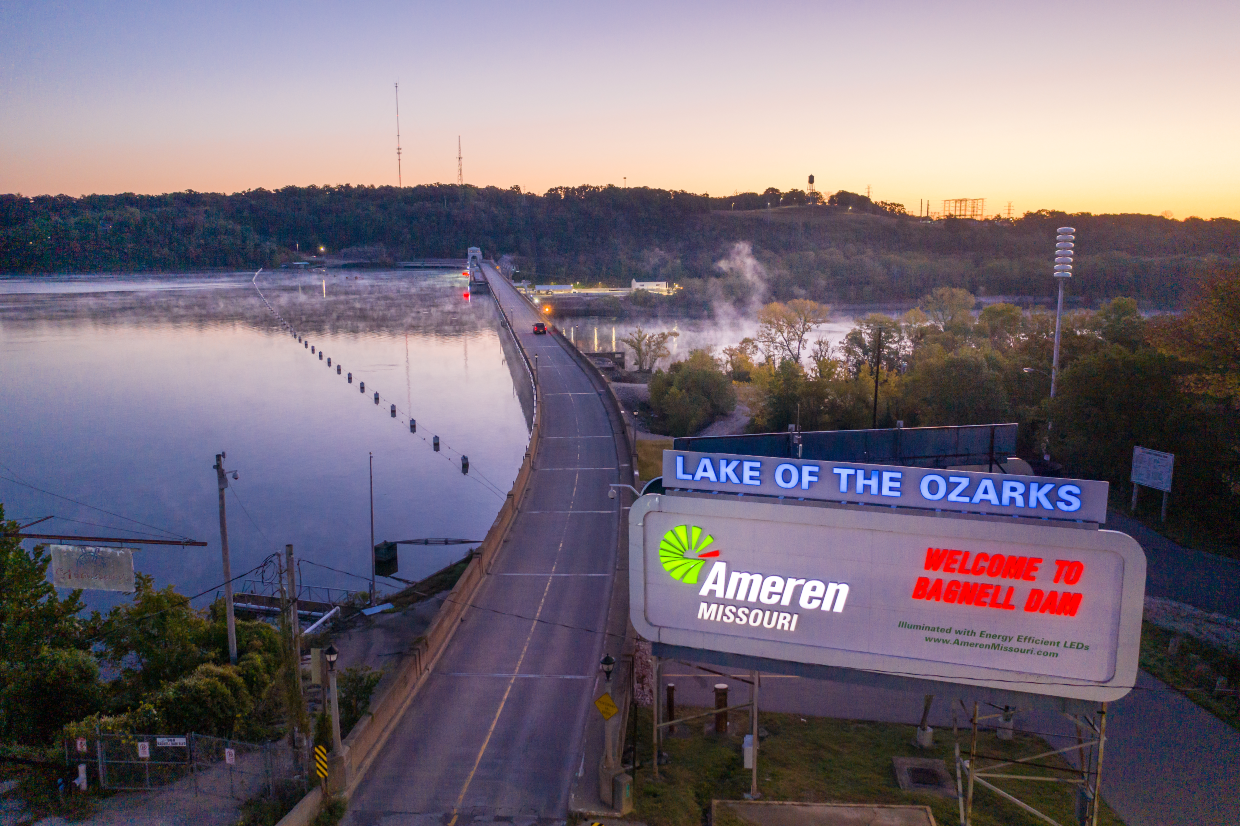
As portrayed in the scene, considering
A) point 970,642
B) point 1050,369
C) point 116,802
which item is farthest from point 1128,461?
point 116,802

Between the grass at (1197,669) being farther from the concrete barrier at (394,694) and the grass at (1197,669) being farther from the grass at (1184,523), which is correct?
the concrete barrier at (394,694)

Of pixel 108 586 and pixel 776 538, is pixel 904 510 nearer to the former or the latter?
pixel 776 538

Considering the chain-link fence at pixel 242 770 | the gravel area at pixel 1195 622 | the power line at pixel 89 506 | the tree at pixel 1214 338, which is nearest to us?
the chain-link fence at pixel 242 770

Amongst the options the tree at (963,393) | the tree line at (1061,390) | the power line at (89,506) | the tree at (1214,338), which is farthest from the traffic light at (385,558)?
the tree at (963,393)

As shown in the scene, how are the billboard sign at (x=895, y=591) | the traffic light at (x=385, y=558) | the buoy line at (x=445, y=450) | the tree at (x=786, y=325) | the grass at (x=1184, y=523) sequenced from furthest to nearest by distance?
the tree at (x=786, y=325)
the buoy line at (x=445, y=450)
the traffic light at (x=385, y=558)
the grass at (x=1184, y=523)
the billboard sign at (x=895, y=591)

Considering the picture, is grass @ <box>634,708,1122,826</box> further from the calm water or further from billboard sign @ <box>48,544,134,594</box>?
the calm water

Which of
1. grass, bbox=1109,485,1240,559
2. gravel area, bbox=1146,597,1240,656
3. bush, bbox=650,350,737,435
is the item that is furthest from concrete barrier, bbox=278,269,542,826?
bush, bbox=650,350,737,435
